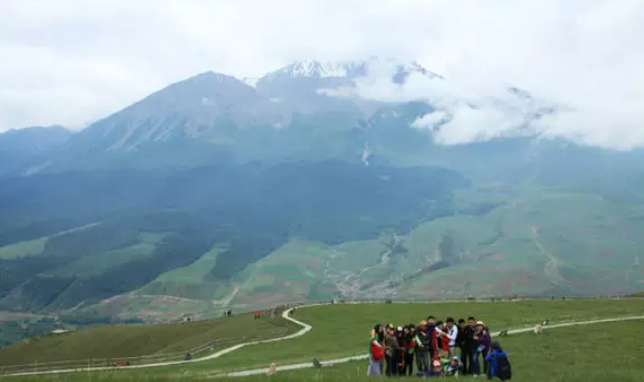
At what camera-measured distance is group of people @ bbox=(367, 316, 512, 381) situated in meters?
31.5

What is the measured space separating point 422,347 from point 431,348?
20.5 inches

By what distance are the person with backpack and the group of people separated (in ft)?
6.47

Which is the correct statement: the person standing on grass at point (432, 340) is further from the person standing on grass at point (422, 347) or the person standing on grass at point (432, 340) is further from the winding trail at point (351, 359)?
the winding trail at point (351, 359)

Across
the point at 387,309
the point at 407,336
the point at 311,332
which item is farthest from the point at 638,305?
the point at 407,336

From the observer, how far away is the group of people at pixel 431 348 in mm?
31500

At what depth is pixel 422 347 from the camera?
32.5m

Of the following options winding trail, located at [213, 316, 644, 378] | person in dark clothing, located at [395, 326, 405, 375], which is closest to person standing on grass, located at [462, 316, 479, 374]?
person in dark clothing, located at [395, 326, 405, 375]

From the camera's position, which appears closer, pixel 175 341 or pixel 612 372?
pixel 612 372

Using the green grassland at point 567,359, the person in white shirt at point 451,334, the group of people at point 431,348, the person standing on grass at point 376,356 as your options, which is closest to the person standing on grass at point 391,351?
the group of people at point 431,348

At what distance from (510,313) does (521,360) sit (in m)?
38.5

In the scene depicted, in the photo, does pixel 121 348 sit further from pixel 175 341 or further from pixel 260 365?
pixel 260 365

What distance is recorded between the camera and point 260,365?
158 feet

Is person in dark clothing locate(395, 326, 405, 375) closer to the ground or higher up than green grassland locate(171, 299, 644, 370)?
higher up

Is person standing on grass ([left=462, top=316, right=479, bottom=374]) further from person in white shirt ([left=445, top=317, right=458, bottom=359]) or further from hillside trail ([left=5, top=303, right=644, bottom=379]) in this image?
hillside trail ([left=5, top=303, right=644, bottom=379])
